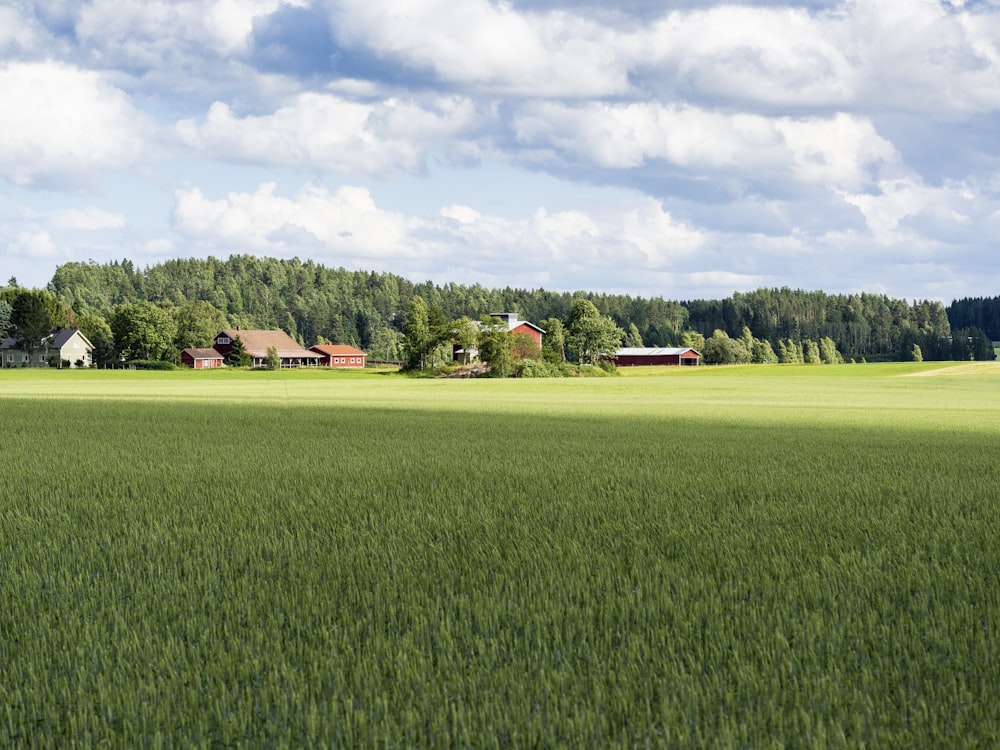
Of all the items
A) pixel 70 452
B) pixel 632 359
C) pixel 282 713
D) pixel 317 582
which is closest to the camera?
pixel 282 713

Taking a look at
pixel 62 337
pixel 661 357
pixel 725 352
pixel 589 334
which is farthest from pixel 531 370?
pixel 62 337

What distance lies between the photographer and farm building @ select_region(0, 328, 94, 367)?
146 m

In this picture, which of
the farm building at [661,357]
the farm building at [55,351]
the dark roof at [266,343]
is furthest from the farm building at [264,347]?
the farm building at [661,357]

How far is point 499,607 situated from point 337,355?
174m

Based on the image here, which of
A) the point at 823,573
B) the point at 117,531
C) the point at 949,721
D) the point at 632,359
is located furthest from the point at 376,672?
the point at 632,359

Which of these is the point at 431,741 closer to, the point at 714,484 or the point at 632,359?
the point at 714,484

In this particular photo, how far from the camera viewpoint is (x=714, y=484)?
47.3 ft

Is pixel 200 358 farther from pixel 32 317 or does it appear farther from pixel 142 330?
pixel 32 317

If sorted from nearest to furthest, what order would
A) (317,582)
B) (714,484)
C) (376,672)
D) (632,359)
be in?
(376,672) < (317,582) < (714,484) < (632,359)

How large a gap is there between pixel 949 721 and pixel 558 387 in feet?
220

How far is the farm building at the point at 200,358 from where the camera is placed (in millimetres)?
150375

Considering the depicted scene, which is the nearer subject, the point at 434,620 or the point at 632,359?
the point at 434,620

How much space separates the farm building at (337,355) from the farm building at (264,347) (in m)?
1.25

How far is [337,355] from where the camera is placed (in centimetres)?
17825
